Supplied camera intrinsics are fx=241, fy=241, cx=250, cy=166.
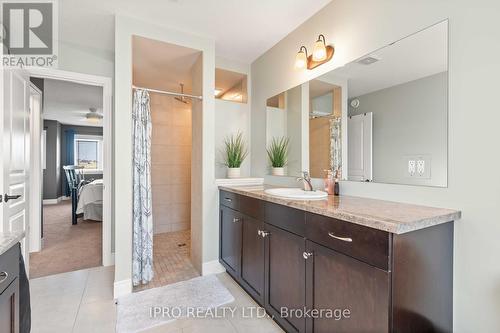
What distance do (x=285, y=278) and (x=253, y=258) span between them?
1.39 ft

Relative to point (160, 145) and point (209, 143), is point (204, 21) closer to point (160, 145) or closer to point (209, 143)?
point (209, 143)

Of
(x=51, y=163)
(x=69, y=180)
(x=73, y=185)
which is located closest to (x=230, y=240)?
(x=73, y=185)

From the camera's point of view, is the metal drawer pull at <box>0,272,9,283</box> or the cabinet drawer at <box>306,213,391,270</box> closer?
the metal drawer pull at <box>0,272,9,283</box>

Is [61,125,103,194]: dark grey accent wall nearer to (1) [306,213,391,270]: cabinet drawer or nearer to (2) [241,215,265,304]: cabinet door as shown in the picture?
(2) [241,215,265,304]: cabinet door

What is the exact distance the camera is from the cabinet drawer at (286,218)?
1.47 meters

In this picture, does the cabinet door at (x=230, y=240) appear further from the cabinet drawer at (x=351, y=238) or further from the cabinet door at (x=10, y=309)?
the cabinet door at (x=10, y=309)

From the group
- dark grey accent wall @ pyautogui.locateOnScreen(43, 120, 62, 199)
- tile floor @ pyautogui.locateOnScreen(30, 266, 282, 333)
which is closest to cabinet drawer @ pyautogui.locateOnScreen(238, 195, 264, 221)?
tile floor @ pyautogui.locateOnScreen(30, 266, 282, 333)

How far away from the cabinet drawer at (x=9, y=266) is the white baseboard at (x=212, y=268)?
171 cm

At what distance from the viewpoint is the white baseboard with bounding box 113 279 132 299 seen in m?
2.12

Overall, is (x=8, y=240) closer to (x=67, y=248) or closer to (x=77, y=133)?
(x=67, y=248)

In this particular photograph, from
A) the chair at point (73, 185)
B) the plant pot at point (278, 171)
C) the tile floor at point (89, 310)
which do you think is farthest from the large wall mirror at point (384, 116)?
the chair at point (73, 185)

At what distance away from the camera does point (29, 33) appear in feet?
7.32

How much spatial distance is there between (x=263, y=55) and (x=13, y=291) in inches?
114

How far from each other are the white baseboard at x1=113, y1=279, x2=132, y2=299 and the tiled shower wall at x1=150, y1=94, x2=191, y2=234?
71.0 inches
